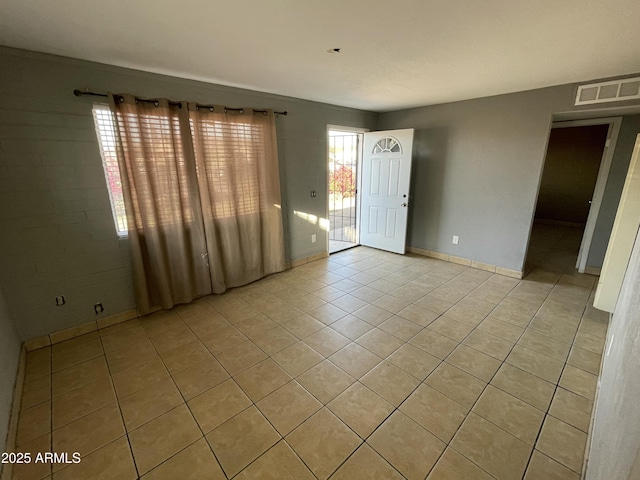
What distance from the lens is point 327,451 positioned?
1481mm

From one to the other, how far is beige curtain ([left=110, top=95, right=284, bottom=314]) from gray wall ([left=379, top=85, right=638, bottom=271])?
2403 mm

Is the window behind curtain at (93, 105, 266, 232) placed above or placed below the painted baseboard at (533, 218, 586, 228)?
above

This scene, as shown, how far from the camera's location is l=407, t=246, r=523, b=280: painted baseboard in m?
3.68

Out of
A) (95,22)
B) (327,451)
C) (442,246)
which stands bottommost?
(327,451)

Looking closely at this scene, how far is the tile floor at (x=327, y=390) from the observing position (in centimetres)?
144

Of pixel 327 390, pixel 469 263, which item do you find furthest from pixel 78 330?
pixel 469 263

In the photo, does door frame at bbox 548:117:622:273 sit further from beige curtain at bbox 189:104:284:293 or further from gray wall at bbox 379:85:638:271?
beige curtain at bbox 189:104:284:293

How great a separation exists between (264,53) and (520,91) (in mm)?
3081

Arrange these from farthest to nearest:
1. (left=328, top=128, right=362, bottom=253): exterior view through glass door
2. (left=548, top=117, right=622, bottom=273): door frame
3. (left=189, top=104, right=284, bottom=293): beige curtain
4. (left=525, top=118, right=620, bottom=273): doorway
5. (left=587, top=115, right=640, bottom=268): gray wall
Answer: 1. (left=525, top=118, right=620, bottom=273): doorway
2. (left=328, top=128, right=362, bottom=253): exterior view through glass door
3. (left=548, top=117, right=622, bottom=273): door frame
4. (left=587, top=115, right=640, bottom=268): gray wall
5. (left=189, top=104, right=284, bottom=293): beige curtain

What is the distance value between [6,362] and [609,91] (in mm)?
5555

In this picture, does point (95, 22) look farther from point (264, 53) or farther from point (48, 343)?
point (48, 343)

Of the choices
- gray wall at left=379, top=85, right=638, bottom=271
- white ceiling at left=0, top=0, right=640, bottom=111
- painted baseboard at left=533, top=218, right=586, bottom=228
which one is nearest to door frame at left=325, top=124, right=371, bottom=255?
gray wall at left=379, top=85, right=638, bottom=271

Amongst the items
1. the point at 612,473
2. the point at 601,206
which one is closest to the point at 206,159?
the point at 612,473

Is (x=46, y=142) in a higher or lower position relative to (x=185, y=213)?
higher
